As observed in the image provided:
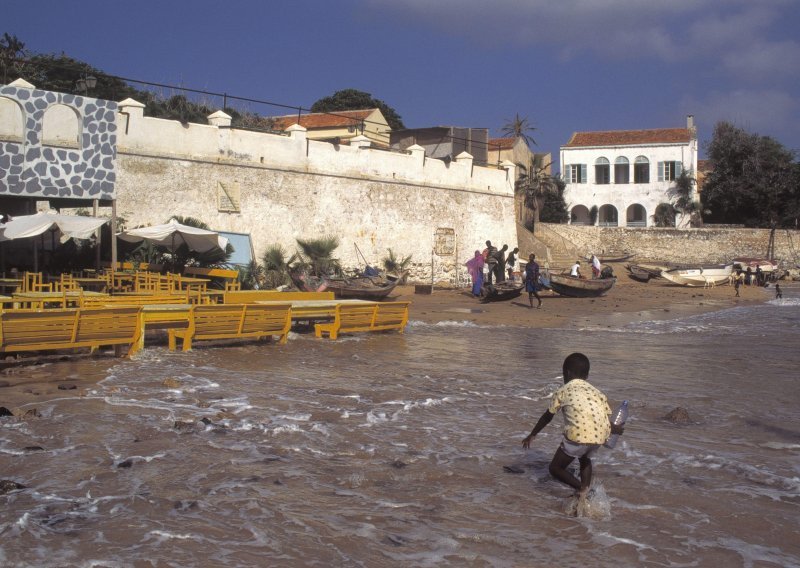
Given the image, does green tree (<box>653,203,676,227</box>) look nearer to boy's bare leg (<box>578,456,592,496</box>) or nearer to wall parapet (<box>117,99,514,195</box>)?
wall parapet (<box>117,99,514,195</box>)

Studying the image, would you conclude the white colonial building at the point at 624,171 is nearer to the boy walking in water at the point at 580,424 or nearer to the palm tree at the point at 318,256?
the palm tree at the point at 318,256

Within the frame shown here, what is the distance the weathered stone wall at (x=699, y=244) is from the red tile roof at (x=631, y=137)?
28.5ft

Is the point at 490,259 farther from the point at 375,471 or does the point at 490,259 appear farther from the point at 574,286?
the point at 375,471

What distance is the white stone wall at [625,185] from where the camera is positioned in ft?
171

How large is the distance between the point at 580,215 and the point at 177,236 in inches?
1666

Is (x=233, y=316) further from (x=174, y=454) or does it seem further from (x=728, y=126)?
(x=728, y=126)

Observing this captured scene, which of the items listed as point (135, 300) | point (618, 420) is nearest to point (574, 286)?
point (135, 300)

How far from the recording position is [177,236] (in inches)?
725

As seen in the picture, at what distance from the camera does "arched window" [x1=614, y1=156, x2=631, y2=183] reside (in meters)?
54.0

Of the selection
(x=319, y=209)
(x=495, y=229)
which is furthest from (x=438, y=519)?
(x=495, y=229)

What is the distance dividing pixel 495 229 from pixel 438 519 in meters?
28.6

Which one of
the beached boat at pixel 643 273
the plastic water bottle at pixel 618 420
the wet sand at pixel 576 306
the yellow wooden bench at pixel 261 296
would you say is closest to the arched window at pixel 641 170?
the beached boat at pixel 643 273

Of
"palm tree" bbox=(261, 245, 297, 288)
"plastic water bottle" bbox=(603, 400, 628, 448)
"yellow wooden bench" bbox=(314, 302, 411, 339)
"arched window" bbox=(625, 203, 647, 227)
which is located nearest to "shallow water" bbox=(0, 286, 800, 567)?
"plastic water bottle" bbox=(603, 400, 628, 448)

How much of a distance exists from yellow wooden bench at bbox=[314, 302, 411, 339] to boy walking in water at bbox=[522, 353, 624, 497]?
350 inches
